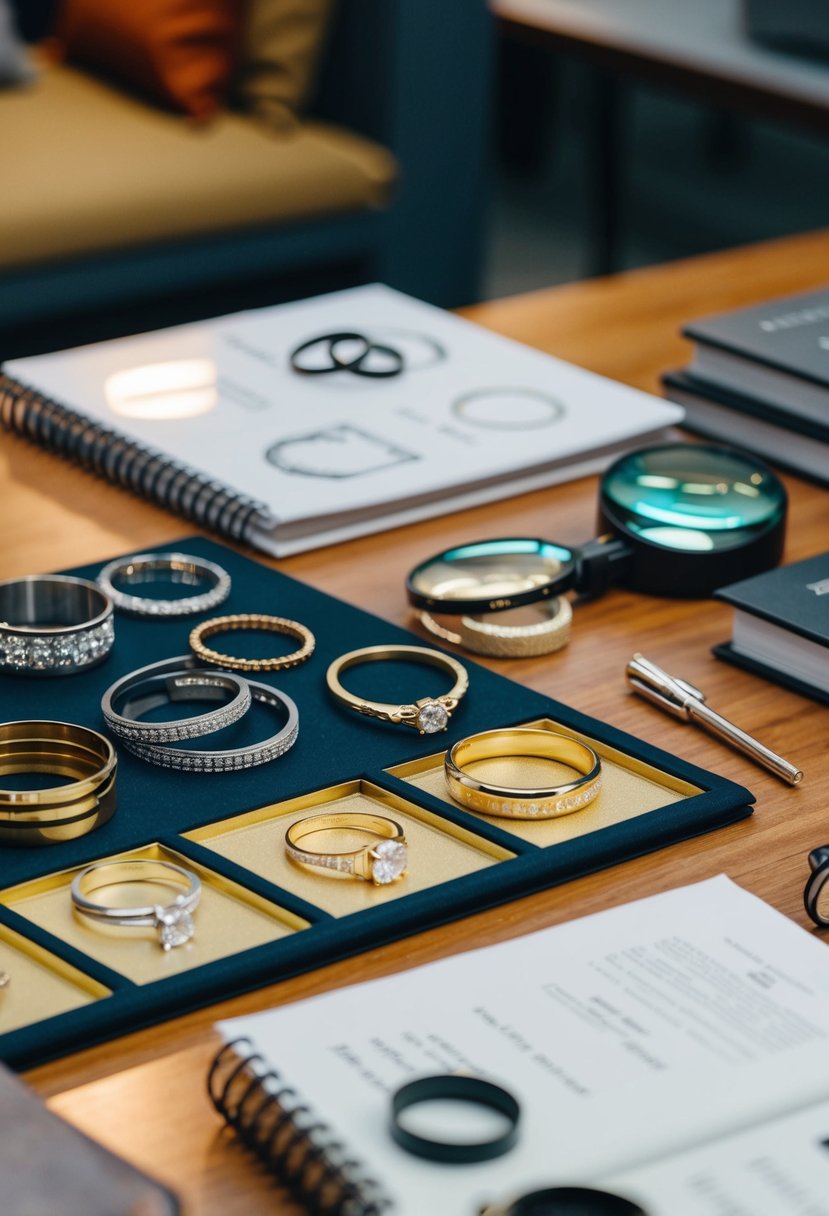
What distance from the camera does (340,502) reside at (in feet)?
3.72

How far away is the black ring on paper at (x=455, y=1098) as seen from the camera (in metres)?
0.58

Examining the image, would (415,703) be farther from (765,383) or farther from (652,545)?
(765,383)

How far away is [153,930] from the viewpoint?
2.40 feet

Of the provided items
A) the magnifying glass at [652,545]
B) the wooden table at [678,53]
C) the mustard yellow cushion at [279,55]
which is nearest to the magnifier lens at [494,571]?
the magnifying glass at [652,545]

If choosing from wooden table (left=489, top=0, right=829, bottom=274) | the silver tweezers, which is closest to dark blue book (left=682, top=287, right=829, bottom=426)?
the silver tweezers

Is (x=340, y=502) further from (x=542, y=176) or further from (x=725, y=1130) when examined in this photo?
(x=542, y=176)

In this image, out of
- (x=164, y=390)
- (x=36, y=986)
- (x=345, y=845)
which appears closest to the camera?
(x=36, y=986)

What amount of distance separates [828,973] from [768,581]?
35 centimetres

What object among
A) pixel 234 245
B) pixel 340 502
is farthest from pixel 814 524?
pixel 234 245

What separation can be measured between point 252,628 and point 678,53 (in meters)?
1.88

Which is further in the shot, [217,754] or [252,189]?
[252,189]

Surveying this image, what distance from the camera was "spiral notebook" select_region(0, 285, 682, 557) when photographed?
1153mm

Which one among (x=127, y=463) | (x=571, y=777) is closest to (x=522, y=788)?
(x=571, y=777)

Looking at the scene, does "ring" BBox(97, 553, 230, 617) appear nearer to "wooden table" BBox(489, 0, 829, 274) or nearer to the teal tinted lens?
the teal tinted lens
